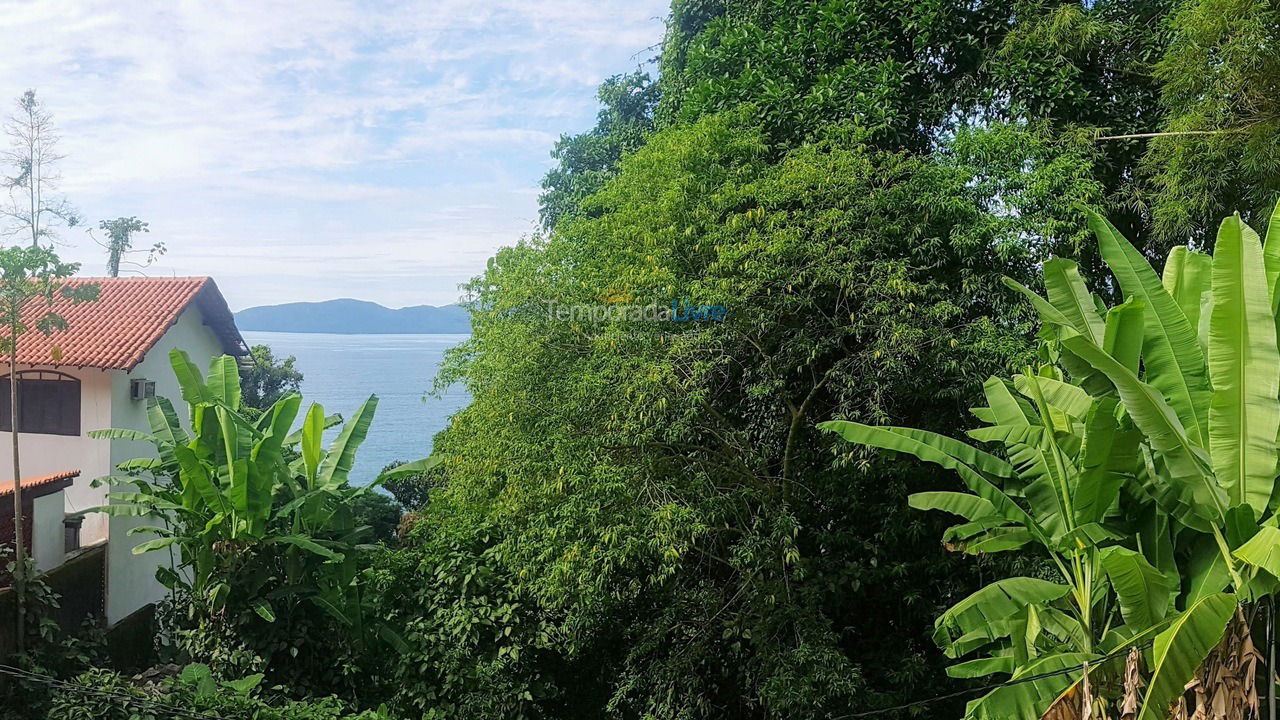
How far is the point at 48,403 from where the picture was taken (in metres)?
9.21

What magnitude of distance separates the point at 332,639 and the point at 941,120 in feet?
22.7

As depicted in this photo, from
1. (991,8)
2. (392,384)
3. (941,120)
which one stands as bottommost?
(392,384)

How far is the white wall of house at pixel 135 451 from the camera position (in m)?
8.66

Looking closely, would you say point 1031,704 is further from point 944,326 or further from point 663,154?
point 663,154

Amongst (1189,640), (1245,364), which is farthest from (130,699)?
→ (1245,364)

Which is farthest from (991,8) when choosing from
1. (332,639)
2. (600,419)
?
(332,639)

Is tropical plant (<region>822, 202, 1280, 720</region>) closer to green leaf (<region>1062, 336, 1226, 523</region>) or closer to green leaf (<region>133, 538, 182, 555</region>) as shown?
green leaf (<region>1062, 336, 1226, 523</region>)

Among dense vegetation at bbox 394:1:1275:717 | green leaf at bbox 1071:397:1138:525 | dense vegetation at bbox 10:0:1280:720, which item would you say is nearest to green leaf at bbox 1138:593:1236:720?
green leaf at bbox 1071:397:1138:525

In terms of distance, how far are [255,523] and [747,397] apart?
3.89m

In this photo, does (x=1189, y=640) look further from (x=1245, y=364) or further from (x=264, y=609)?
(x=264, y=609)

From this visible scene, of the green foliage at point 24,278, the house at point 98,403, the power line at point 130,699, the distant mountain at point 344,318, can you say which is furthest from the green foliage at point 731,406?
the distant mountain at point 344,318

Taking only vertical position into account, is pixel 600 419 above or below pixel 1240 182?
below

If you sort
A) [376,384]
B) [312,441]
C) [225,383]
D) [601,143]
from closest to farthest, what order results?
[312,441]
[225,383]
[601,143]
[376,384]

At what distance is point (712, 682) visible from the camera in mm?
6848
